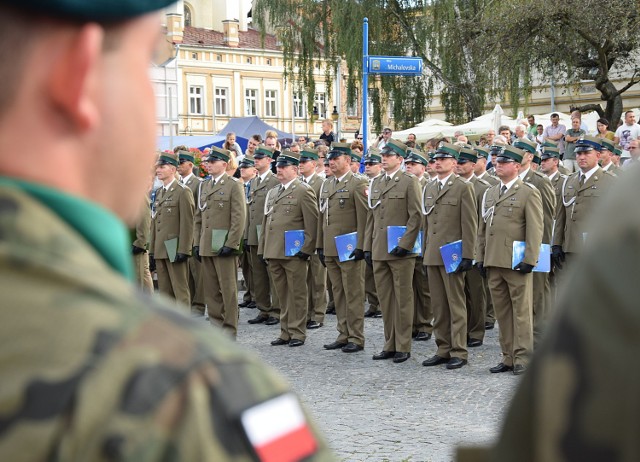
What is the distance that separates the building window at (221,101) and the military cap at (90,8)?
202 ft

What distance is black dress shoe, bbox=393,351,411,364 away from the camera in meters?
9.78

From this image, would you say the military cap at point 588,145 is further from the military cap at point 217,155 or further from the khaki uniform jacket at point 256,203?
the military cap at point 217,155

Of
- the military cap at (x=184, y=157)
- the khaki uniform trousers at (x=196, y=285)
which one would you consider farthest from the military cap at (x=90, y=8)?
the khaki uniform trousers at (x=196, y=285)

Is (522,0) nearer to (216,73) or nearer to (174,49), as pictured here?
(174,49)

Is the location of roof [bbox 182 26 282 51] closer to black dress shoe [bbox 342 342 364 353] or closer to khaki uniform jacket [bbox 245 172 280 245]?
khaki uniform jacket [bbox 245 172 280 245]

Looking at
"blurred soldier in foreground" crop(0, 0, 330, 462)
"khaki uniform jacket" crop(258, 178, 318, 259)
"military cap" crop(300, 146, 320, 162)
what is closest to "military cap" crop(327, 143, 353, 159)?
"khaki uniform jacket" crop(258, 178, 318, 259)

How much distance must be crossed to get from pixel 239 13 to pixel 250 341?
5992 centimetres

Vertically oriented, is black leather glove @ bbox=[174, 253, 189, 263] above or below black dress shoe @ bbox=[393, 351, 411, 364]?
above

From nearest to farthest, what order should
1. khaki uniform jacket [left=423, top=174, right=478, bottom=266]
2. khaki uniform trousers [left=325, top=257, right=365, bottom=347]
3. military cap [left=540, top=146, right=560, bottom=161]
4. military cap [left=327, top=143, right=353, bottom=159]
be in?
khaki uniform jacket [left=423, top=174, right=478, bottom=266] < khaki uniform trousers [left=325, top=257, right=365, bottom=347] < military cap [left=327, top=143, right=353, bottom=159] < military cap [left=540, top=146, right=560, bottom=161]

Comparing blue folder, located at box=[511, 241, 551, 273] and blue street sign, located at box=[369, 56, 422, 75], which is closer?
blue folder, located at box=[511, 241, 551, 273]

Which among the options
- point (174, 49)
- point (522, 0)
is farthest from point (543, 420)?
point (522, 0)

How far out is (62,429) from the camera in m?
0.85

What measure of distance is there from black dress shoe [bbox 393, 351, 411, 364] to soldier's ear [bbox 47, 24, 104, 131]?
8921mm

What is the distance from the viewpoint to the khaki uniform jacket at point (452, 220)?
9797 mm
